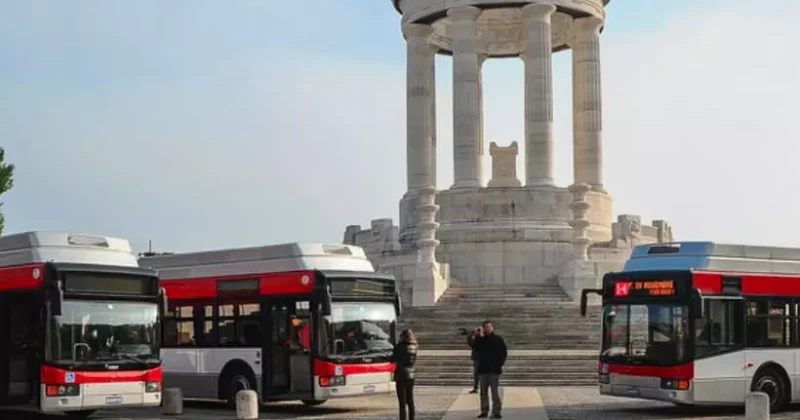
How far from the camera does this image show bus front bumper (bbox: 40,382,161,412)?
66.1ft

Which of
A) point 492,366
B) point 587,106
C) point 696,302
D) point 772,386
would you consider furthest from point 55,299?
point 587,106

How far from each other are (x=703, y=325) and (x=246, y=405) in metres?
7.88

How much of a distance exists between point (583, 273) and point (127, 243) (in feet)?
83.5

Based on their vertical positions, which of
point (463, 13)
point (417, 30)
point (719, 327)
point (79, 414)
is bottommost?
point (79, 414)

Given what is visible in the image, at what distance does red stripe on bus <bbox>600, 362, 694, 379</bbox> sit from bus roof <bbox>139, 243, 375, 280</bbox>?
16.6ft

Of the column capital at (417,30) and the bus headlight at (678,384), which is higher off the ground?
the column capital at (417,30)

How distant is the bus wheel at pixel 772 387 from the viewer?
74.2ft

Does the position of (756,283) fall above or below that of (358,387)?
above

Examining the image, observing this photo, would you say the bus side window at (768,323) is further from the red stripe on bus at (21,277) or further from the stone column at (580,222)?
the stone column at (580,222)

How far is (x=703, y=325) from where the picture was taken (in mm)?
22094

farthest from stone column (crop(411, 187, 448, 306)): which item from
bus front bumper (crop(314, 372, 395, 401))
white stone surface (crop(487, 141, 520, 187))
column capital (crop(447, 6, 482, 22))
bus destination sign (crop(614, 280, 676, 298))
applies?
bus destination sign (crop(614, 280, 676, 298))

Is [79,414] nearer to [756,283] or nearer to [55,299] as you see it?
[55,299]

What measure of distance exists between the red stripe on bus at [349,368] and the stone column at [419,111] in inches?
1174

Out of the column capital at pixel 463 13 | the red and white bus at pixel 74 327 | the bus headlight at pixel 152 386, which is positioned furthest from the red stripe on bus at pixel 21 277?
the column capital at pixel 463 13
